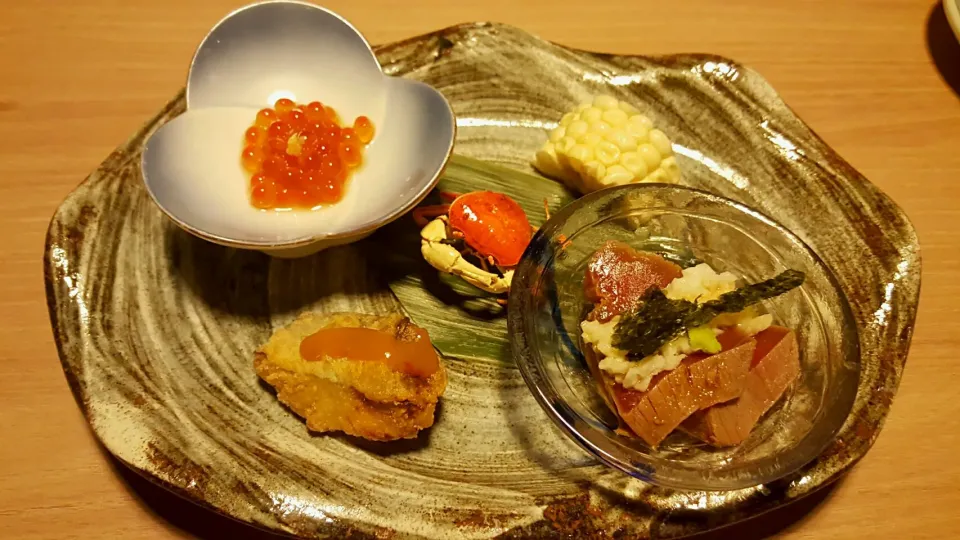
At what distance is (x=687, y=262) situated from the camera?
1.91 meters

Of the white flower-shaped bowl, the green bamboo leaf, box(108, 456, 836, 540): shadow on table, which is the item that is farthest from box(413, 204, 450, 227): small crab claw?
box(108, 456, 836, 540): shadow on table

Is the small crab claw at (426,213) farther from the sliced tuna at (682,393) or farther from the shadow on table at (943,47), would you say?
the shadow on table at (943,47)

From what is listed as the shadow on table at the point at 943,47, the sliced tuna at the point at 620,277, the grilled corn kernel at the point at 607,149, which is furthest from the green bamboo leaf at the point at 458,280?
the shadow on table at the point at 943,47

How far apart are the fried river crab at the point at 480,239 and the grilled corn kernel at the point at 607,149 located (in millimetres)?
233

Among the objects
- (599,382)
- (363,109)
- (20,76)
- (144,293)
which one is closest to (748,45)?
(363,109)

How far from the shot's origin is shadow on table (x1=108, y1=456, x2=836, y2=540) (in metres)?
1.67

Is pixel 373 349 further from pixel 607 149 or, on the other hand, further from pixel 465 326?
pixel 607 149

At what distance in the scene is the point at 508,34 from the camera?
2451 mm

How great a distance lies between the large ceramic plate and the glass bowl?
6.2 inches

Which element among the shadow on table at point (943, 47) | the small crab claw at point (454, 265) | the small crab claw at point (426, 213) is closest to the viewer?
the small crab claw at point (454, 265)

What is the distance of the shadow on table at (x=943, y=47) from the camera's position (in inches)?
107

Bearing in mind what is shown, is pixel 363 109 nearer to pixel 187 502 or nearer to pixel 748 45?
pixel 187 502

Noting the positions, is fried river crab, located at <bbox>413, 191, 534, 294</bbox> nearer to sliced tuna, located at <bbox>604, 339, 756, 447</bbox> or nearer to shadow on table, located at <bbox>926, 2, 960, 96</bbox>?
sliced tuna, located at <bbox>604, 339, 756, 447</bbox>

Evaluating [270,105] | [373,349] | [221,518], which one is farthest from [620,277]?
[270,105]
